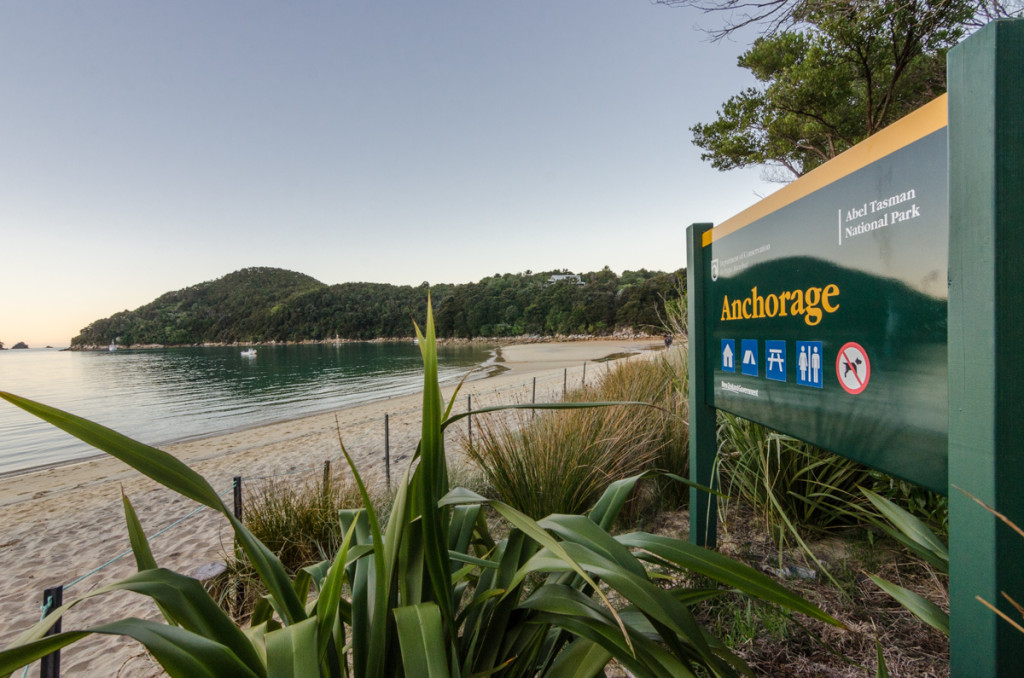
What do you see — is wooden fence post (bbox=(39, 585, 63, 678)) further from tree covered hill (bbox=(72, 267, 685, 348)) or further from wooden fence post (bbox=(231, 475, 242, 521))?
tree covered hill (bbox=(72, 267, 685, 348))

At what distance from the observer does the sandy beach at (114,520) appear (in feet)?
10.7

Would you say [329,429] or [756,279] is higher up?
[756,279]

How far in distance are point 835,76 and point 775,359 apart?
800 centimetres

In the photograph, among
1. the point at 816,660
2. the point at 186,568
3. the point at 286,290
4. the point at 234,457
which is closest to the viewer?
the point at 816,660

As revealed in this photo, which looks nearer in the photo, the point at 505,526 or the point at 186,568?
the point at 505,526

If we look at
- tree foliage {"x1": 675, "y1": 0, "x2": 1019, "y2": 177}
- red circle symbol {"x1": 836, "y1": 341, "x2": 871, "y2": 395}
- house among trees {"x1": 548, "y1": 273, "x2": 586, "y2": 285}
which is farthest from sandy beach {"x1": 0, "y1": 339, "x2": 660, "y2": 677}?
house among trees {"x1": 548, "y1": 273, "x2": 586, "y2": 285}

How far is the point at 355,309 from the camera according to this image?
65.2m

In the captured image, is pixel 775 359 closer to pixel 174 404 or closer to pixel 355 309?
pixel 174 404

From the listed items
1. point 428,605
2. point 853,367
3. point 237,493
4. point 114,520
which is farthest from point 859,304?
point 114,520

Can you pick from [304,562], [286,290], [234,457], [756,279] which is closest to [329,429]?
[234,457]

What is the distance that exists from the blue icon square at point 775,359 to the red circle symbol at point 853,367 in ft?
0.93

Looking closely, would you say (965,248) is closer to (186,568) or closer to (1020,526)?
(1020,526)

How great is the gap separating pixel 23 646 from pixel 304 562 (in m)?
2.86

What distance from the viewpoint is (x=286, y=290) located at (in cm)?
8775
